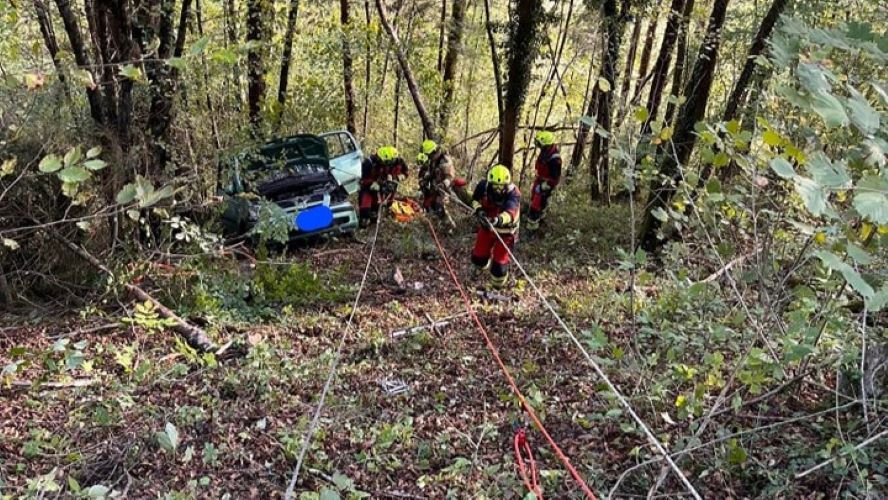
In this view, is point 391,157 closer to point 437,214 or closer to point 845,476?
point 437,214

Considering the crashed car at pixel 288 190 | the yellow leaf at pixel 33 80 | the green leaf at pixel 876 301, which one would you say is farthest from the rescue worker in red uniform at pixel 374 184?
the green leaf at pixel 876 301

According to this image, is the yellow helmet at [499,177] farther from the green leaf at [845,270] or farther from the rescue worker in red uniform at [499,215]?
the green leaf at [845,270]

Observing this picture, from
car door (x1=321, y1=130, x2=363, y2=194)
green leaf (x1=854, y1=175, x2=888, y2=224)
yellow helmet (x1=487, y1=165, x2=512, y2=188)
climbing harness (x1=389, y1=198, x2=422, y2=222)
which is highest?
green leaf (x1=854, y1=175, x2=888, y2=224)

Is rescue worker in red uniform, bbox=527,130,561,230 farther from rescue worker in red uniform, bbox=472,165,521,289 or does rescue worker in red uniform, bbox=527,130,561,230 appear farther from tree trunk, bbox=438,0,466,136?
tree trunk, bbox=438,0,466,136

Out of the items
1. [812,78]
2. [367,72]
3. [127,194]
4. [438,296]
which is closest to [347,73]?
[367,72]

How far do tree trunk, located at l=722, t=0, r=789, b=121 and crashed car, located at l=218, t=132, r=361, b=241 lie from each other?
564 cm

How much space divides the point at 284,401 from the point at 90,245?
10.8 ft

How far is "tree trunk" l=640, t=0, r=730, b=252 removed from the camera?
7.57 meters

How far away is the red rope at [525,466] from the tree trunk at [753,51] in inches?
208

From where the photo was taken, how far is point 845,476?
3309mm

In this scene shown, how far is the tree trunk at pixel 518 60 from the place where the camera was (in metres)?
8.62

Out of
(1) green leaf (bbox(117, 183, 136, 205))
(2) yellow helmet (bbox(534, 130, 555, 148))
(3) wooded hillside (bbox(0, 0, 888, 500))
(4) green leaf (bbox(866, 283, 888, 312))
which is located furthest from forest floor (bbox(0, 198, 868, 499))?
(2) yellow helmet (bbox(534, 130, 555, 148))

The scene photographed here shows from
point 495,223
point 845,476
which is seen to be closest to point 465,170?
point 495,223

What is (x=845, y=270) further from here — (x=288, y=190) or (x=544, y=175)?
(x=288, y=190)
